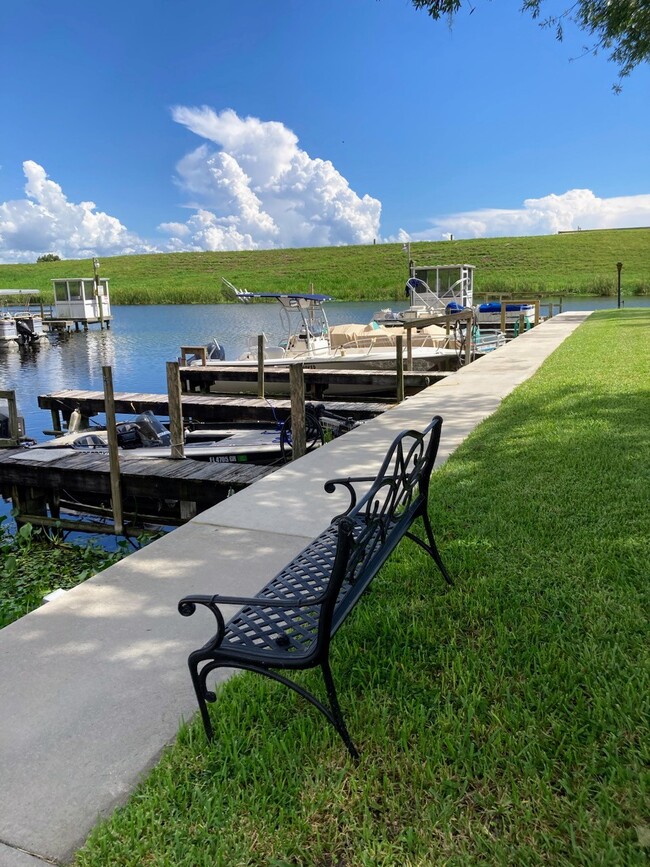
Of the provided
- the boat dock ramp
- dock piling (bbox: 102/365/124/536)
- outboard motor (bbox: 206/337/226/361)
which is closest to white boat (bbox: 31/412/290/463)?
the boat dock ramp

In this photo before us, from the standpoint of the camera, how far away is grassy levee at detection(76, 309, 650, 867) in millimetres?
1975

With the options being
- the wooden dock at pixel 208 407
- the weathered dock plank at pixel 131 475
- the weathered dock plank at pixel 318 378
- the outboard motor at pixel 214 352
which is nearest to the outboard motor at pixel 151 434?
the weathered dock plank at pixel 131 475

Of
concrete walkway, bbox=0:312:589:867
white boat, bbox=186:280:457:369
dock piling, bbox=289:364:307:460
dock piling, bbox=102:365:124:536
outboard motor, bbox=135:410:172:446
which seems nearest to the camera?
concrete walkway, bbox=0:312:589:867

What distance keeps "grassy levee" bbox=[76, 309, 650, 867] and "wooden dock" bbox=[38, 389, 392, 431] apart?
28.0ft

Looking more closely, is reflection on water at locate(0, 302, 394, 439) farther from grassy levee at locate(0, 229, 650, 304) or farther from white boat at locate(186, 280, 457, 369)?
grassy levee at locate(0, 229, 650, 304)

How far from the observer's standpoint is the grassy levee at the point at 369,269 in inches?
2776

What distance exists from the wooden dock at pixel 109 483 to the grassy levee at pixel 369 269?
56.3 meters

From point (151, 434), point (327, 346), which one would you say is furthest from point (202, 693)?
point (327, 346)

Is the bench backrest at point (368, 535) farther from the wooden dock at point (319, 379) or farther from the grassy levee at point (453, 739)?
the wooden dock at point (319, 379)

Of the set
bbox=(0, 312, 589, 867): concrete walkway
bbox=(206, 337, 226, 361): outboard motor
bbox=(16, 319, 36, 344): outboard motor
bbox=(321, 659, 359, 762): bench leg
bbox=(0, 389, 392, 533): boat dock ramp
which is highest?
bbox=(16, 319, 36, 344): outboard motor

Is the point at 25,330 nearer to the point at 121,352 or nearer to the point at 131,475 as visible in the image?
the point at 121,352

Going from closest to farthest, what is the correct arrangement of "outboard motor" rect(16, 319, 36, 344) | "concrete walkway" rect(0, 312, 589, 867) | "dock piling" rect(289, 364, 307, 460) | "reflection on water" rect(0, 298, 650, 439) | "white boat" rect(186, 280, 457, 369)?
"concrete walkway" rect(0, 312, 589, 867) < "dock piling" rect(289, 364, 307, 460) < "white boat" rect(186, 280, 457, 369) < "reflection on water" rect(0, 298, 650, 439) < "outboard motor" rect(16, 319, 36, 344)

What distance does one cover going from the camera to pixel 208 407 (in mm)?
13484

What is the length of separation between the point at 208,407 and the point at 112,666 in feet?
34.8
